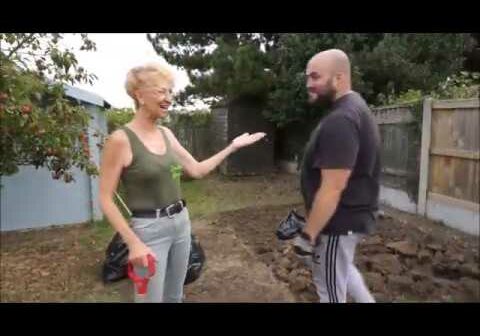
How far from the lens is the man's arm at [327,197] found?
1.30 metres

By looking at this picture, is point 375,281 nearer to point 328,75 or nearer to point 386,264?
Answer: point 386,264

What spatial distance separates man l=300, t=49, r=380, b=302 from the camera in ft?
4.18

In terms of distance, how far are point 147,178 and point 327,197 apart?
0.56m

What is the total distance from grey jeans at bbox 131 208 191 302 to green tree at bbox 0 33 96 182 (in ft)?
5.32

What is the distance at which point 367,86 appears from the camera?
12.0ft

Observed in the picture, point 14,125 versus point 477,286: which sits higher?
point 14,125

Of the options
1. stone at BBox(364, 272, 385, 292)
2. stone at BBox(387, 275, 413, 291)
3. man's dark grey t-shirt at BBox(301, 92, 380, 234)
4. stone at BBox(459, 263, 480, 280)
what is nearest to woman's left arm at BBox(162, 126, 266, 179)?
man's dark grey t-shirt at BBox(301, 92, 380, 234)

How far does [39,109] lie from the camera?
3.00m

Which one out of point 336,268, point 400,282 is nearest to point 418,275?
point 400,282

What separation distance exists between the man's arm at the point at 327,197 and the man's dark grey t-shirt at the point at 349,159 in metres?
0.02

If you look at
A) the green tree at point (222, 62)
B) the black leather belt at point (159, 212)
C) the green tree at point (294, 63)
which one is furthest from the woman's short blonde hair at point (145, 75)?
the green tree at point (222, 62)
